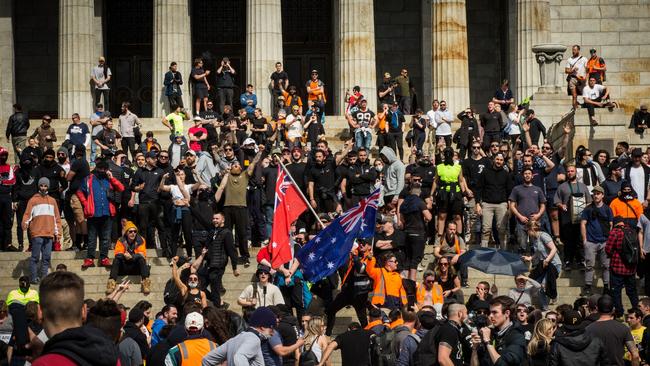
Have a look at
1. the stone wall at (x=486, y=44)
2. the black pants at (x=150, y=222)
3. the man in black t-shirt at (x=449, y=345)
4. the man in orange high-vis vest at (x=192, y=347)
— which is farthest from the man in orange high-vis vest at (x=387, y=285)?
the stone wall at (x=486, y=44)

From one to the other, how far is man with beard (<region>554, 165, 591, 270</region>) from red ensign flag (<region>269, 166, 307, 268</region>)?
15.0ft

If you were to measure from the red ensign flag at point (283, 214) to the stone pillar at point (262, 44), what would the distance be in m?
16.8

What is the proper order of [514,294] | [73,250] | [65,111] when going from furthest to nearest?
[65,111]
[73,250]
[514,294]

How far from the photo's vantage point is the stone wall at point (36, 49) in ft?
160

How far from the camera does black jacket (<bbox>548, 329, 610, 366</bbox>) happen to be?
632 inches

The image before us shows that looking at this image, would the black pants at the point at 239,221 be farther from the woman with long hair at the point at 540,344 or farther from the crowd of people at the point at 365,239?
the woman with long hair at the point at 540,344

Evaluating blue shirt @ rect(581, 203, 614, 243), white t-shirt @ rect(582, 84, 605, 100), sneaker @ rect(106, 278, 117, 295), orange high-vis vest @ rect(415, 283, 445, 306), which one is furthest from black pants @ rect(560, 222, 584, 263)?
white t-shirt @ rect(582, 84, 605, 100)

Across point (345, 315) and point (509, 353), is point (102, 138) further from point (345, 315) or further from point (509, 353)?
point (509, 353)

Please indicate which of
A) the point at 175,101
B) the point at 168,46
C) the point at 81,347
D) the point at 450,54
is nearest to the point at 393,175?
the point at 175,101

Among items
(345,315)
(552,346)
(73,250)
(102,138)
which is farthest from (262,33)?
(552,346)

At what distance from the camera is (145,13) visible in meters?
49.5

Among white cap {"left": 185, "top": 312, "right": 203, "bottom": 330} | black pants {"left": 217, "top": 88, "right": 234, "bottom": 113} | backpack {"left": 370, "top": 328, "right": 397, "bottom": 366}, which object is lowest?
backpack {"left": 370, "top": 328, "right": 397, "bottom": 366}

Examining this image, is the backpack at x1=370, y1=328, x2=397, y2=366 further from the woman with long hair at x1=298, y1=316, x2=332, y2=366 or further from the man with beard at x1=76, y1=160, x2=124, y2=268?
the man with beard at x1=76, y1=160, x2=124, y2=268

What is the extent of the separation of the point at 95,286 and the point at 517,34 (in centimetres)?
2097
